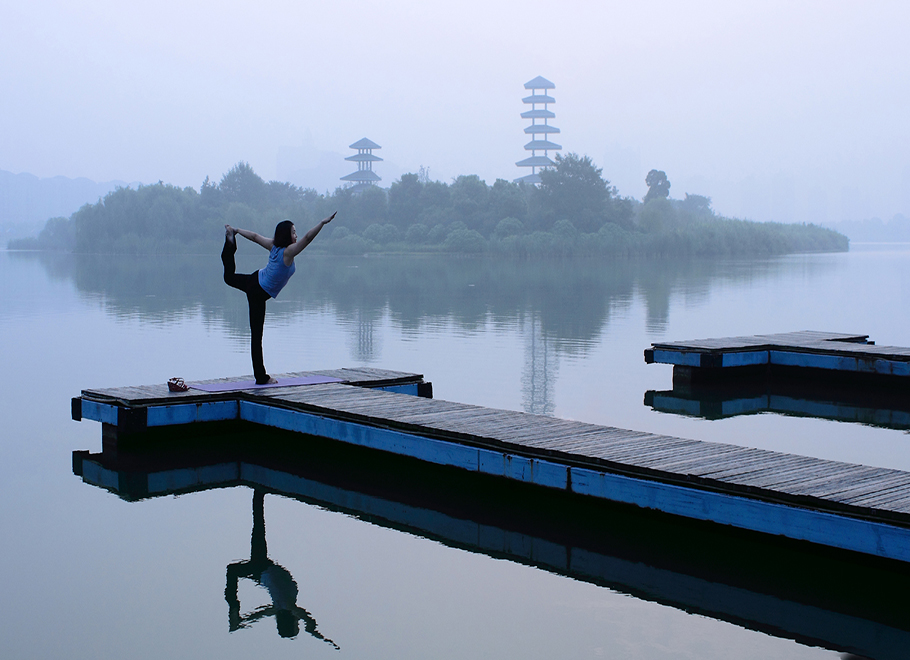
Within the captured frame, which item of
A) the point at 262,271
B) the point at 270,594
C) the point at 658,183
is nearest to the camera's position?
the point at 270,594

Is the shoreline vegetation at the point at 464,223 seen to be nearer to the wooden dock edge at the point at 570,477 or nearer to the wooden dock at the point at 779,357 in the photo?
the wooden dock at the point at 779,357

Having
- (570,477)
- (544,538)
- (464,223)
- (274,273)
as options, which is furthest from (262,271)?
(464,223)

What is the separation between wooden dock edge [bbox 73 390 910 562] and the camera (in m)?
6.00

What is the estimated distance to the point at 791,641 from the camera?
5.43 meters

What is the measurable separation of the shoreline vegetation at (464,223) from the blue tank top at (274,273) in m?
72.1

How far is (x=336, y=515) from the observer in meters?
7.93

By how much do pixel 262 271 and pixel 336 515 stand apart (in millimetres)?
3726

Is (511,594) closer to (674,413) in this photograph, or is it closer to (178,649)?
(178,649)

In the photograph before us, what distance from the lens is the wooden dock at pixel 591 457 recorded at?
6.18 meters

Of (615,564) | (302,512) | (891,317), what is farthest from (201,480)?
(891,317)

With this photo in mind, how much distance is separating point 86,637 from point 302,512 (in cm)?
265

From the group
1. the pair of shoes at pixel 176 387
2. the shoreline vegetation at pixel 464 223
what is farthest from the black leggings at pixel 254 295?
the shoreline vegetation at pixel 464 223

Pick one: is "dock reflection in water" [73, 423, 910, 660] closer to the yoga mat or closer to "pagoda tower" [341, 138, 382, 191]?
the yoga mat

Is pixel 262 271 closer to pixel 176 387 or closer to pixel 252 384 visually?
pixel 252 384
